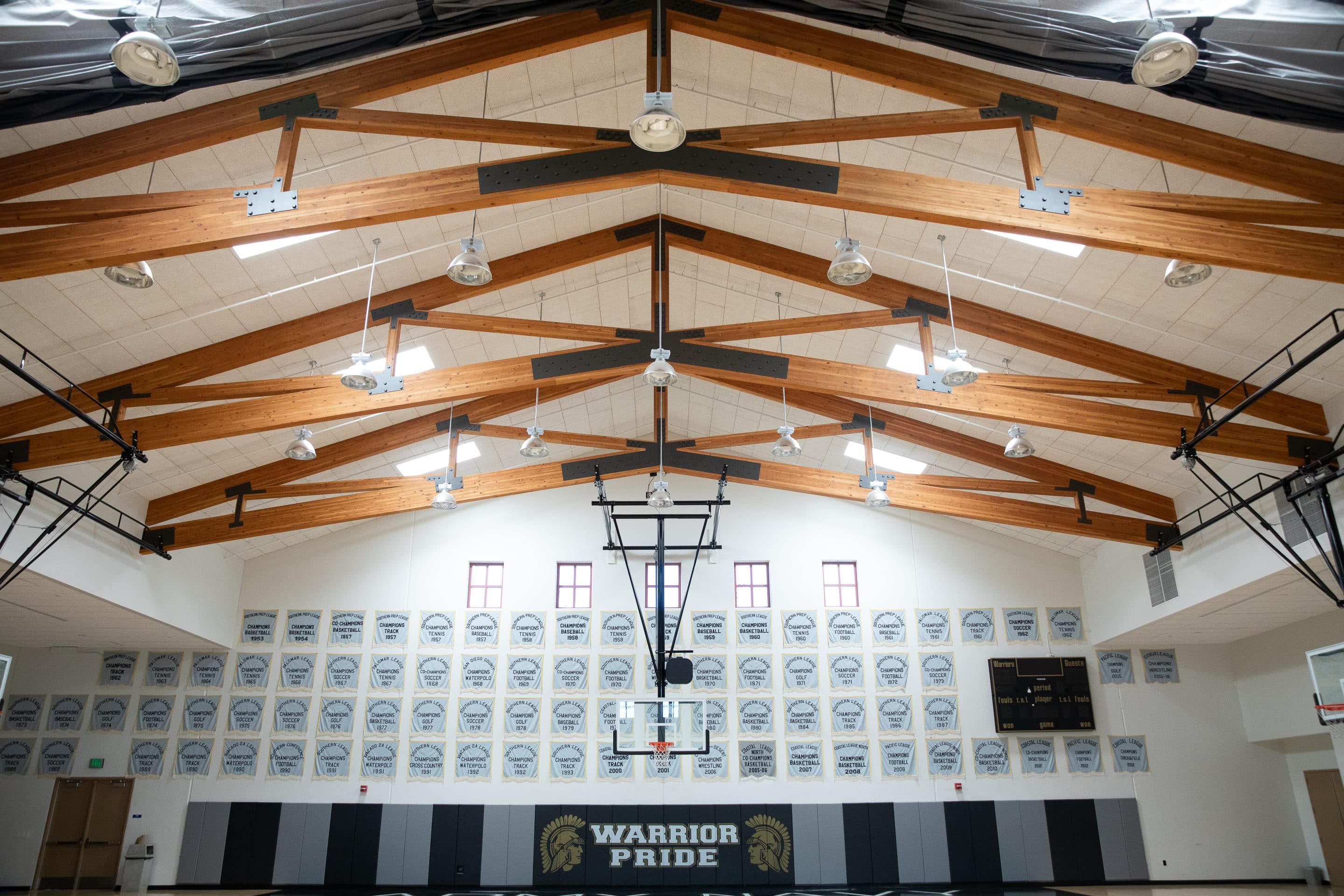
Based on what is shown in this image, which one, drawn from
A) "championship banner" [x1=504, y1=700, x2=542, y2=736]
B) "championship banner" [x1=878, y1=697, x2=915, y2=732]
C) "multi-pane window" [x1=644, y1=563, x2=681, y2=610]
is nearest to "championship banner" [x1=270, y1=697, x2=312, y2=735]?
"championship banner" [x1=504, y1=700, x2=542, y2=736]

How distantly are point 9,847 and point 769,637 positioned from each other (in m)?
14.8

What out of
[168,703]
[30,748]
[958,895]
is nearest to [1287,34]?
[958,895]

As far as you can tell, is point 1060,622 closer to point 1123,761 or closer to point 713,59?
point 1123,761

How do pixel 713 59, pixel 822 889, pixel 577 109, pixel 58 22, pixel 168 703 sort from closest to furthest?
pixel 58 22 < pixel 713 59 < pixel 577 109 < pixel 822 889 < pixel 168 703

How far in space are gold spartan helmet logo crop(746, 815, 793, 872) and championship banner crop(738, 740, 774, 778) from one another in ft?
2.63

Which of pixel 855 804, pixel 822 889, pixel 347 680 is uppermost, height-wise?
pixel 347 680

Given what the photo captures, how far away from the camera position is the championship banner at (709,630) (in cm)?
1833

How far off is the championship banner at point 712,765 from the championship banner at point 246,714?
27.9ft

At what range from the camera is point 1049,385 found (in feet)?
38.2

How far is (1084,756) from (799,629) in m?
5.84

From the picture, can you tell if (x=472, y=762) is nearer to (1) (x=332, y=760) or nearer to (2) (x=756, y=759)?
(1) (x=332, y=760)

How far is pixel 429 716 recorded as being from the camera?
17750 millimetres

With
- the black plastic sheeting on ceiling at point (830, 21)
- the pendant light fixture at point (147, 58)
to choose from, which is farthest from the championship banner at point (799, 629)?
the pendant light fixture at point (147, 58)

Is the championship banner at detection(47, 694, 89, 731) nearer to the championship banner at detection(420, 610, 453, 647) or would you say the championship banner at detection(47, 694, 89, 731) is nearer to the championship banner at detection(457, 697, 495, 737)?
the championship banner at detection(420, 610, 453, 647)
